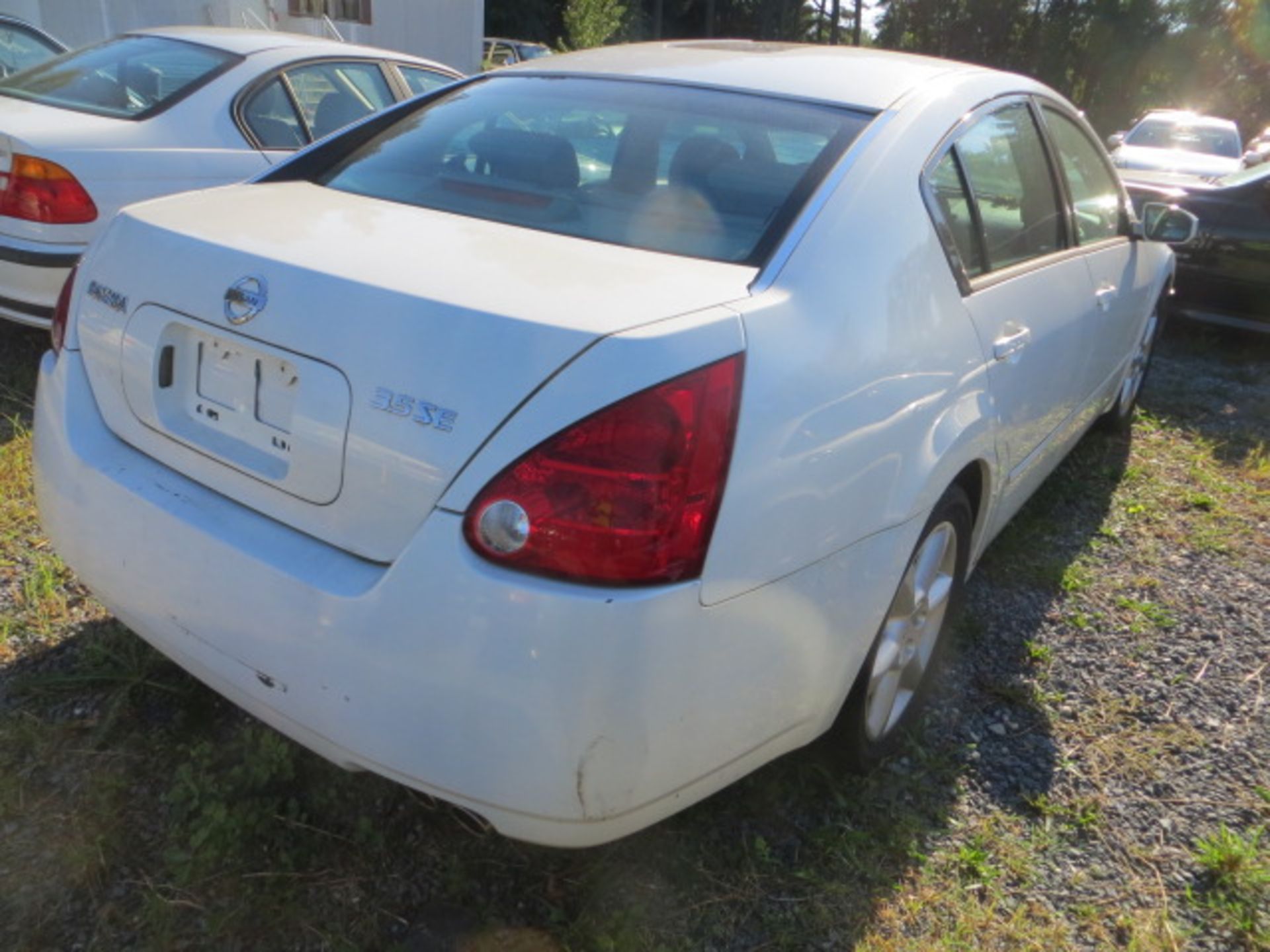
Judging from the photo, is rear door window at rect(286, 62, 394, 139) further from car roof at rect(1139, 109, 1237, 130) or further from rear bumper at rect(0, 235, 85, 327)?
car roof at rect(1139, 109, 1237, 130)

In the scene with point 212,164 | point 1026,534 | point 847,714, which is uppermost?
→ point 212,164

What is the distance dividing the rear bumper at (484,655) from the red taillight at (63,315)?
395 mm

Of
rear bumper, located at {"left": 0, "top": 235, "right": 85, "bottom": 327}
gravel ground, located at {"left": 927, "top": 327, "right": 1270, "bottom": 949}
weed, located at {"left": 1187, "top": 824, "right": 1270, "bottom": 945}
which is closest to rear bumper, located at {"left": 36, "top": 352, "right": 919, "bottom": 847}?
gravel ground, located at {"left": 927, "top": 327, "right": 1270, "bottom": 949}

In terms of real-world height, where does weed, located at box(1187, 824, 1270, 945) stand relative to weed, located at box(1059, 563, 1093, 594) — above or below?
above

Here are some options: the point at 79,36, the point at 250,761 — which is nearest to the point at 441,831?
the point at 250,761

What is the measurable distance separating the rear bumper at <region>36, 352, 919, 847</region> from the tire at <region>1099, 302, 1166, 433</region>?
314 cm

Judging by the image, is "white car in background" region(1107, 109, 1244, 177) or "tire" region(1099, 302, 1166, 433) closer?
"tire" region(1099, 302, 1166, 433)

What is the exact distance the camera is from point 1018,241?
290 centimetres

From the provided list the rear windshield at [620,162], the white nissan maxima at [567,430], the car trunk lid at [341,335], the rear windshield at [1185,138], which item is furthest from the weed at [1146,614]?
the rear windshield at [1185,138]

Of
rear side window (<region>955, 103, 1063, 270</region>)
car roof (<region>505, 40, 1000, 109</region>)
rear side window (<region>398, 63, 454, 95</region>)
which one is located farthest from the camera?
rear side window (<region>398, 63, 454, 95</region>)

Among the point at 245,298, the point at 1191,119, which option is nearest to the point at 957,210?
the point at 245,298

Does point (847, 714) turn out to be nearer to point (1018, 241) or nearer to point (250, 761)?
point (250, 761)

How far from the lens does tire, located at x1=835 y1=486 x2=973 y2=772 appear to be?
228cm

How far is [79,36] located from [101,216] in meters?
11.0
